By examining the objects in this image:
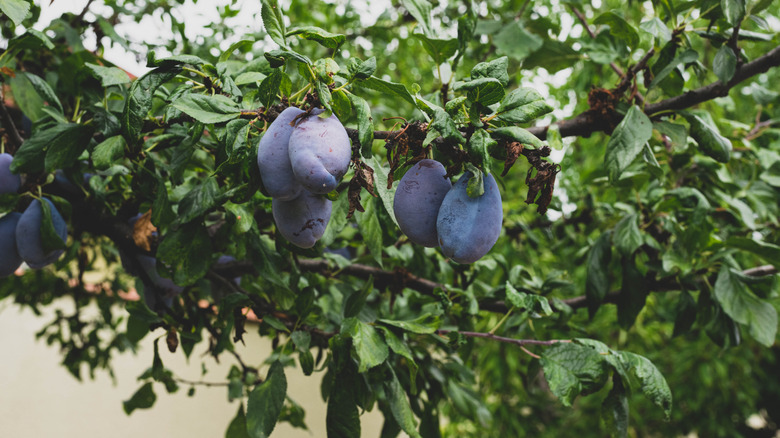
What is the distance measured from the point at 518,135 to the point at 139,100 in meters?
0.51

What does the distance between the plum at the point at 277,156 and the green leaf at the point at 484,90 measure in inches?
7.8

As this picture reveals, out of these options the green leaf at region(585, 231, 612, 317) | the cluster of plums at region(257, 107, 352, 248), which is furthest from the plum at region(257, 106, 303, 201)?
the green leaf at region(585, 231, 612, 317)

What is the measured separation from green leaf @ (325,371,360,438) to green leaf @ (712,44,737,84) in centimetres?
89

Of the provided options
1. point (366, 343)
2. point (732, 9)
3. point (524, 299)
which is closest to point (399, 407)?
point (366, 343)

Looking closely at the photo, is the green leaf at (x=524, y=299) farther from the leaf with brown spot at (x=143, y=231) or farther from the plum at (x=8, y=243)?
the plum at (x=8, y=243)

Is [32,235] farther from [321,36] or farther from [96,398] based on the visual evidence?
[96,398]

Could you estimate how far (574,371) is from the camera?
A: 0.99m

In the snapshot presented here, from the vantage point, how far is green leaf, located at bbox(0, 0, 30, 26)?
746 mm

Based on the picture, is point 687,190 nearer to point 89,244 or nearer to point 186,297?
point 186,297

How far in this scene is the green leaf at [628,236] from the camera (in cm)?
131

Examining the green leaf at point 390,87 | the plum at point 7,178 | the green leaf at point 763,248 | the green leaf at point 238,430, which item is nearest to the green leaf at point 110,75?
the plum at point 7,178

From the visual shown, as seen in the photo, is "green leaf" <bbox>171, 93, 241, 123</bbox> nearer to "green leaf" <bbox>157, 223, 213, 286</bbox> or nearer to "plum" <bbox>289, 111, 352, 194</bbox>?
"plum" <bbox>289, 111, 352, 194</bbox>

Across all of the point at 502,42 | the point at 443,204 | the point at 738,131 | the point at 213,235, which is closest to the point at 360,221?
the point at 443,204

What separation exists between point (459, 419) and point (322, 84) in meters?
2.82
